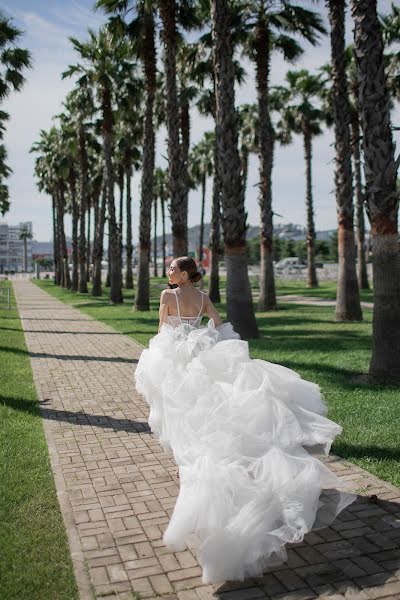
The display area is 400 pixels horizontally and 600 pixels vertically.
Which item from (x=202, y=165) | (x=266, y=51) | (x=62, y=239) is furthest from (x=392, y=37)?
(x=62, y=239)

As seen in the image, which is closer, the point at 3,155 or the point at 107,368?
the point at 107,368

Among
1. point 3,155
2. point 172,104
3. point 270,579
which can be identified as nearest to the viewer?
point 270,579

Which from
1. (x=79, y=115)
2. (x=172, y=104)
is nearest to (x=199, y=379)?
(x=172, y=104)

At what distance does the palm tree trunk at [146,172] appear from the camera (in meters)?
22.2

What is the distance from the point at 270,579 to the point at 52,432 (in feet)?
13.4

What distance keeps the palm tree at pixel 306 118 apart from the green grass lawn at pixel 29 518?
86.3 ft

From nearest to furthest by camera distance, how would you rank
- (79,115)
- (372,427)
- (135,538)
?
(135,538)
(372,427)
(79,115)

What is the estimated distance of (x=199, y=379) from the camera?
4551mm

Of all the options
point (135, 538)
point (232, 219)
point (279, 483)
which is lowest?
point (135, 538)

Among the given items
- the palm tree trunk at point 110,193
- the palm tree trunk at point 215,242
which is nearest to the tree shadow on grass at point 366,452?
the palm tree trunk at point 215,242

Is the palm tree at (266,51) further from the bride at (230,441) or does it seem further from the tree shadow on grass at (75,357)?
the bride at (230,441)

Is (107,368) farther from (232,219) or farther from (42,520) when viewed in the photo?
(42,520)

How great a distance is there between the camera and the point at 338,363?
10945 millimetres

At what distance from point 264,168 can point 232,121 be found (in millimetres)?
7904
